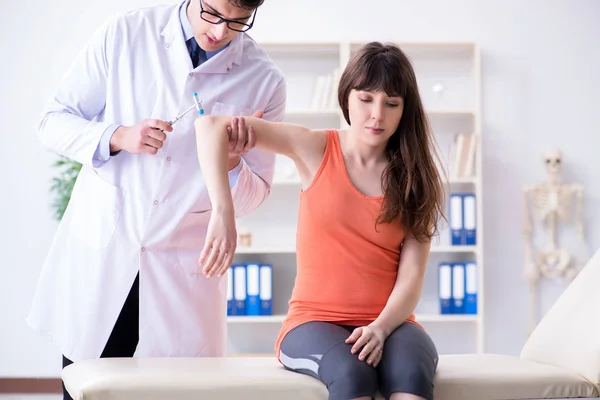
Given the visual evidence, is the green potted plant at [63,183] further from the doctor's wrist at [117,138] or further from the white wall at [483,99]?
the doctor's wrist at [117,138]

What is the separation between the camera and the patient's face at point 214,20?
1.52m

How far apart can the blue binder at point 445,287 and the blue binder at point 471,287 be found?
93 mm

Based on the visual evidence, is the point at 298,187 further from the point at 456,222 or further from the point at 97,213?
the point at 97,213

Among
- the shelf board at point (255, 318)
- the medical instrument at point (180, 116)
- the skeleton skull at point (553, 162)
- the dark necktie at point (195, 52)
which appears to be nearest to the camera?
the medical instrument at point (180, 116)

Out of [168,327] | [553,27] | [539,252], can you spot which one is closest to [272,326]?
[539,252]

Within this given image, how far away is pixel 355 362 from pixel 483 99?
324 centimetres

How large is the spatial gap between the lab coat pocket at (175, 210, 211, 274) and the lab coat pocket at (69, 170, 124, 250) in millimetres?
145

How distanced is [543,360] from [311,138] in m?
0.75

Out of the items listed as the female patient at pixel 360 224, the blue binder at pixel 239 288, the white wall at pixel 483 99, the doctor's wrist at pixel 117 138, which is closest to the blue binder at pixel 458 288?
the white wall at pixel 483 99

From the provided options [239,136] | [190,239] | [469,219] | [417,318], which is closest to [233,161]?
[239,136]

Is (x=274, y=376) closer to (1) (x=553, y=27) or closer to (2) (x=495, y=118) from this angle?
(2) (x=495, y=118)

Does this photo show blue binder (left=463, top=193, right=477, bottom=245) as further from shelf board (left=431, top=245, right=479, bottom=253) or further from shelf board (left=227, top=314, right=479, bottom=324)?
shelf board (left=227, top=314, right=479, bottom=324)

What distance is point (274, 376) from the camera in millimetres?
1438

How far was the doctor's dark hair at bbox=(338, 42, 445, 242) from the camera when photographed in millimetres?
1617
